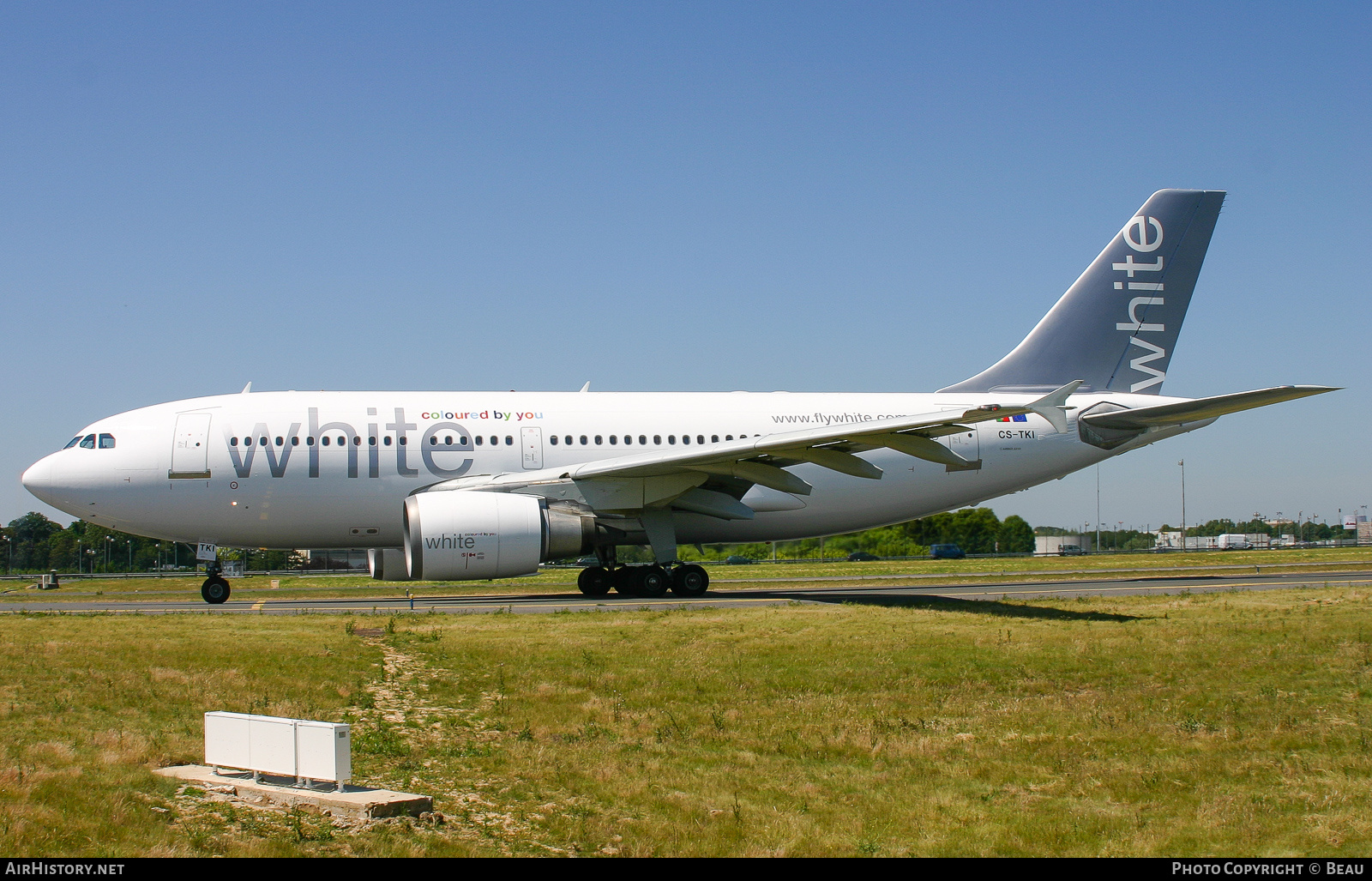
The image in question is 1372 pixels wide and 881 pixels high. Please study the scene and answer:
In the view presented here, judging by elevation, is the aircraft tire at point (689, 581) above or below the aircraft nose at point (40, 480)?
below

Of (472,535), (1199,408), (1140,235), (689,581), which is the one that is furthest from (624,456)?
(1140,235)

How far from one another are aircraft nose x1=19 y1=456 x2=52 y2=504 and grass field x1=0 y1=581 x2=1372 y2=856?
4910 millimetres

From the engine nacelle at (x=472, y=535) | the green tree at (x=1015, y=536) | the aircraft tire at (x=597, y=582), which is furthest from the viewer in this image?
the green tree at (x=1015, y=536)

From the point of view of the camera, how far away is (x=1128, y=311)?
82.8 ft

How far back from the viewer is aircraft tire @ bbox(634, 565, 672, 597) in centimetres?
2206

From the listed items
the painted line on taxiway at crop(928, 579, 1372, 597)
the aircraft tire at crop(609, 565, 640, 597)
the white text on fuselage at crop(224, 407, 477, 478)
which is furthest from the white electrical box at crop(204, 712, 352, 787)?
the painted line on taxiway at crop(928, 579, 1372, 597)

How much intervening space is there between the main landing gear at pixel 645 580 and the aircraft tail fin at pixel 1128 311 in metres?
9.10

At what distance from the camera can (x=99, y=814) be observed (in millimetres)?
7051

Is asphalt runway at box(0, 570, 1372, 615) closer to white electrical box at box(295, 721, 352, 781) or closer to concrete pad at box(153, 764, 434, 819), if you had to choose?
concrete pad at box(153, 764, 434, 819)

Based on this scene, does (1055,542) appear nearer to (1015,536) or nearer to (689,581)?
(1015,536)

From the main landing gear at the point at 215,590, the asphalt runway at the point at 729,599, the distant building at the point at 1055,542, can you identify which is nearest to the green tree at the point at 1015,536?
the distant building at the point at 1055,542

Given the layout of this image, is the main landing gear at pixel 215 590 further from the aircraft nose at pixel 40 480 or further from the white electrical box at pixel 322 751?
the white electrical box at pixel 322 751

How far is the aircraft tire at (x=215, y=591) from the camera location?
2170cm

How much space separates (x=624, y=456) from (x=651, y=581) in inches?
107
